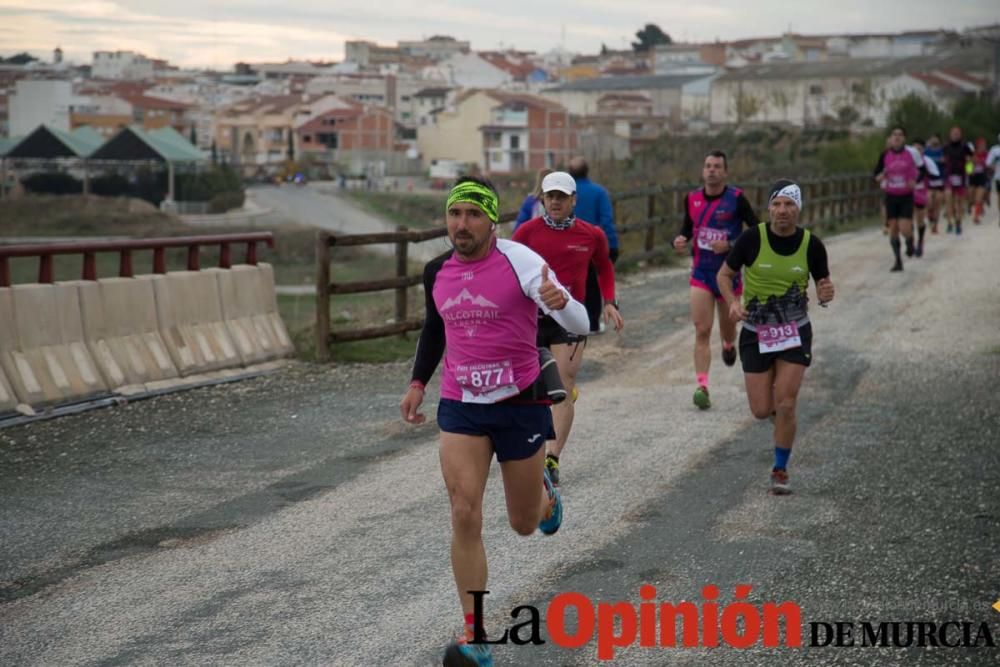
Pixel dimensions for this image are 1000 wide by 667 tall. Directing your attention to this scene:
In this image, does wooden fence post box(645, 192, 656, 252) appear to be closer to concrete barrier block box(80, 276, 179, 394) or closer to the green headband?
concrete barrier block box(80, 276, 179, 394)

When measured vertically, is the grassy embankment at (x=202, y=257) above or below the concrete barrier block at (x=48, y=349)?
below

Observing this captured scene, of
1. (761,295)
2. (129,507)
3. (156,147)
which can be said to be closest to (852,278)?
(761,295)

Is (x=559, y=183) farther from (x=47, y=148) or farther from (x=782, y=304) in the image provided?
(x=47, y=148)

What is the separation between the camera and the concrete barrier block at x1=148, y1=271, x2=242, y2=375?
503 inches

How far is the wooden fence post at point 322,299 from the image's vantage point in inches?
548

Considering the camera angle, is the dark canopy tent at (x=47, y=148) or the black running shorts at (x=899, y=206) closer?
the black running shorts at (x=899, y=206)

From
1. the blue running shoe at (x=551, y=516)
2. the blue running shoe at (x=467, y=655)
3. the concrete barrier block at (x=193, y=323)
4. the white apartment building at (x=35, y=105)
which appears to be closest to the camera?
the blue running shoe at (x=467, y=655)

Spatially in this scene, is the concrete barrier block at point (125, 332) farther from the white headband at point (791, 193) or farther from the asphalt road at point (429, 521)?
the white headband at point (791, 193)

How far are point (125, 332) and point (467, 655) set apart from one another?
777cm

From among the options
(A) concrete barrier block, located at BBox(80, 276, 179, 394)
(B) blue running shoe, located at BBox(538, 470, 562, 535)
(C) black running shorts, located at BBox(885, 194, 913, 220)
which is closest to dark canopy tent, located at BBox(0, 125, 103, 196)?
(C) black running shorts, located at BBox(885, 194, 913, 220)

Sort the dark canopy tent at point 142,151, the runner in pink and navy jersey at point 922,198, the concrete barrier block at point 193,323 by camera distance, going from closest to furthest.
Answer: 1. the concrete barrier block at point 193,323
2. the runner in pink and navy jersey at point 922,198
3. the dark canopy tent at point 142,151

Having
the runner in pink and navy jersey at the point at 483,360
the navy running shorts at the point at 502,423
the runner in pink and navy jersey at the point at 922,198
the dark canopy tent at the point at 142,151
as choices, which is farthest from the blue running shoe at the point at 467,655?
the dark canopy tent at the point at 142,151

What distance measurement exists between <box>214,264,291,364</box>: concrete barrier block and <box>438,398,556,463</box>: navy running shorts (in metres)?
8.09

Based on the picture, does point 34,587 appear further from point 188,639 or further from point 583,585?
point 583,585
